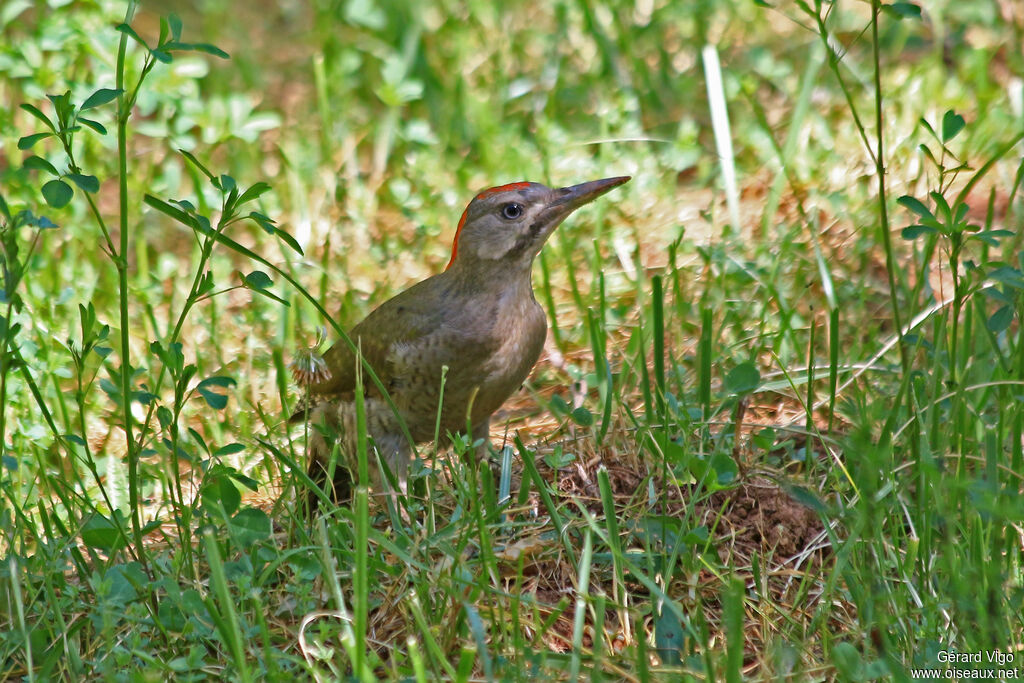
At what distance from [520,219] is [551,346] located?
1.11 m

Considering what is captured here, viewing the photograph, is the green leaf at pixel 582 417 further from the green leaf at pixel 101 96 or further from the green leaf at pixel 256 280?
the green leaf at pixel 101 96

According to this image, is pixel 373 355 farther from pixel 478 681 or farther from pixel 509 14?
pixel 509 14

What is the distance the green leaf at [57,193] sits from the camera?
9.08 feet

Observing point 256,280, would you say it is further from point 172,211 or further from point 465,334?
point 465,334

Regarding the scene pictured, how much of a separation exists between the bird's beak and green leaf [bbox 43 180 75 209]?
5.44ft

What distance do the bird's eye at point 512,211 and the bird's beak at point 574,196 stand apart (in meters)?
0.09

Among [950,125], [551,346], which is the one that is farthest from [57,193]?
[551,346]

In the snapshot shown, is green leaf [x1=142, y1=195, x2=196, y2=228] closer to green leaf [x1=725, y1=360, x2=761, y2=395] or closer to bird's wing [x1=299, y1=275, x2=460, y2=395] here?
bird's wing [x1=299, y1=275, x2=460, y2=395]

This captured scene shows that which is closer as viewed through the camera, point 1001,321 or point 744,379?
point 1001,321

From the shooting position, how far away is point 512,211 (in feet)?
13.2

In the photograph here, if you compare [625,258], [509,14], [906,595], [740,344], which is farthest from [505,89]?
[906,595]

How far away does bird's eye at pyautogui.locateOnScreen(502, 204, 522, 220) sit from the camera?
13.2 ft

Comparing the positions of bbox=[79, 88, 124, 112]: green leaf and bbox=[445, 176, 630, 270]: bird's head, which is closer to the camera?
bbox=[79, 88, 124, 112]: green leaf

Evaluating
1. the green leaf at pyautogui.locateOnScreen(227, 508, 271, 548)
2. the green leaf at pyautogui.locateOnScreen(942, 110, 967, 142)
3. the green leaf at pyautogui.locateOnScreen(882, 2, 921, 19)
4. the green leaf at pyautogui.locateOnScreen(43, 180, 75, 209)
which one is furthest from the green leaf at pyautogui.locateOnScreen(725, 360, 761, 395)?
the green leaf at pyautogui.locateOnScreen(43, 180, 75, 209)
